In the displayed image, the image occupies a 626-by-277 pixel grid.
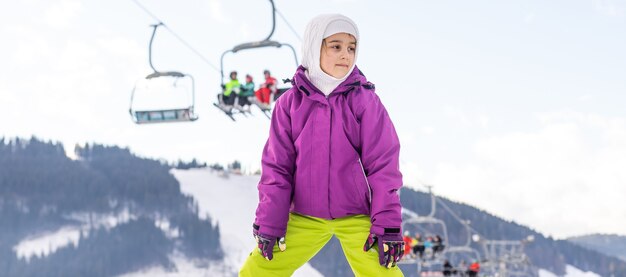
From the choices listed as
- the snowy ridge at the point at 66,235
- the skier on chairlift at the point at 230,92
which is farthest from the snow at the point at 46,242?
the skier on chairlift at the point at 230,92

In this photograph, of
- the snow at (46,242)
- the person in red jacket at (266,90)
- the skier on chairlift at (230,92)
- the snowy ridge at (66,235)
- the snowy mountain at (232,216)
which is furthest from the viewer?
the snowy ridge at (66,235)

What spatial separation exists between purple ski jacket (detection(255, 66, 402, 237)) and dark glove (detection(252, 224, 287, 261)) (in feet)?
0.07

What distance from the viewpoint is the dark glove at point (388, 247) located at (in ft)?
9.29

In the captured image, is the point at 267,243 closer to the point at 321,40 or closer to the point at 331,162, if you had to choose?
the point at 331,162

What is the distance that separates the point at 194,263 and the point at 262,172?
17199 cm

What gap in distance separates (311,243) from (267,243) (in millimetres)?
209

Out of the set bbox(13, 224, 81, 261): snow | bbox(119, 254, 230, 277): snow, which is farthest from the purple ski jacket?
bbox(13, 224, 81, 261): snow

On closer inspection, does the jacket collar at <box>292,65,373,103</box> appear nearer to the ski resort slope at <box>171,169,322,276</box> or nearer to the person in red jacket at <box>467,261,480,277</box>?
the person in red jacket at <box>467,261,480,277</box>

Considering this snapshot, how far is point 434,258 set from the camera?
25375 millimetres

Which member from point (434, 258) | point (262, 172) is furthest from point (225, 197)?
point (262, 172)

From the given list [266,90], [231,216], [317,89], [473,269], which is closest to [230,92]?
[266,90]

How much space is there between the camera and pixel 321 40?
2.98 m

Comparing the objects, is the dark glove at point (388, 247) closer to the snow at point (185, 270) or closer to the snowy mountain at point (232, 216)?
the snowy mountain at point (232, 216)

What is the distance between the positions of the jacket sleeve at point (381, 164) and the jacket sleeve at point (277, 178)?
0.29 m
